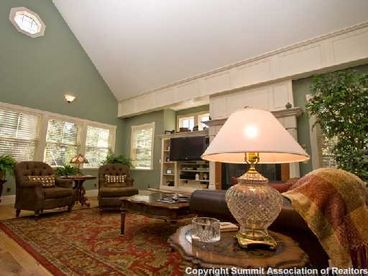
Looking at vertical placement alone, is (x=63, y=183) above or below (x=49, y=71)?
below

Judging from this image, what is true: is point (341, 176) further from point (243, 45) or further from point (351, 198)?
point (243, 45)

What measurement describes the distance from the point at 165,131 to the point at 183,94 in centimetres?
129

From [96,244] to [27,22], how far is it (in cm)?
Answer: 595

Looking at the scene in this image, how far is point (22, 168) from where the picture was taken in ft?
12.6

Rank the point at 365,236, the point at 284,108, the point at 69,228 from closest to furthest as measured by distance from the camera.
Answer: the point at 365,236 < the point at 69,228 < the point at 284,108

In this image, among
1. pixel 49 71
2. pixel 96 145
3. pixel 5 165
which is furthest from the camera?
pixel 96 145

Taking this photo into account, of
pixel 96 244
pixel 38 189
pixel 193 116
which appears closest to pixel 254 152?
pixel 96 244

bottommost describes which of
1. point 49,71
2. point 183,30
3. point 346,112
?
point 346,112

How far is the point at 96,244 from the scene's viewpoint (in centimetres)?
248

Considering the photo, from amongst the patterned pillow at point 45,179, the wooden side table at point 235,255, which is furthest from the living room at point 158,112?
the patterned pillow at point 45,179

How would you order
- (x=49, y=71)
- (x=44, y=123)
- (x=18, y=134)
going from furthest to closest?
(x=49, y=71) < (x=44, y=123) < (x=18, y=134)

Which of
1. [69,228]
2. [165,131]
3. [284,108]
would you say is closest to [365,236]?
[69,228]

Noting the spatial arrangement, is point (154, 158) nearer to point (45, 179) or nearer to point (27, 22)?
point (45, 179)

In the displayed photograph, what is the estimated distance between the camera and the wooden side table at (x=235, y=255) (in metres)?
0.90
